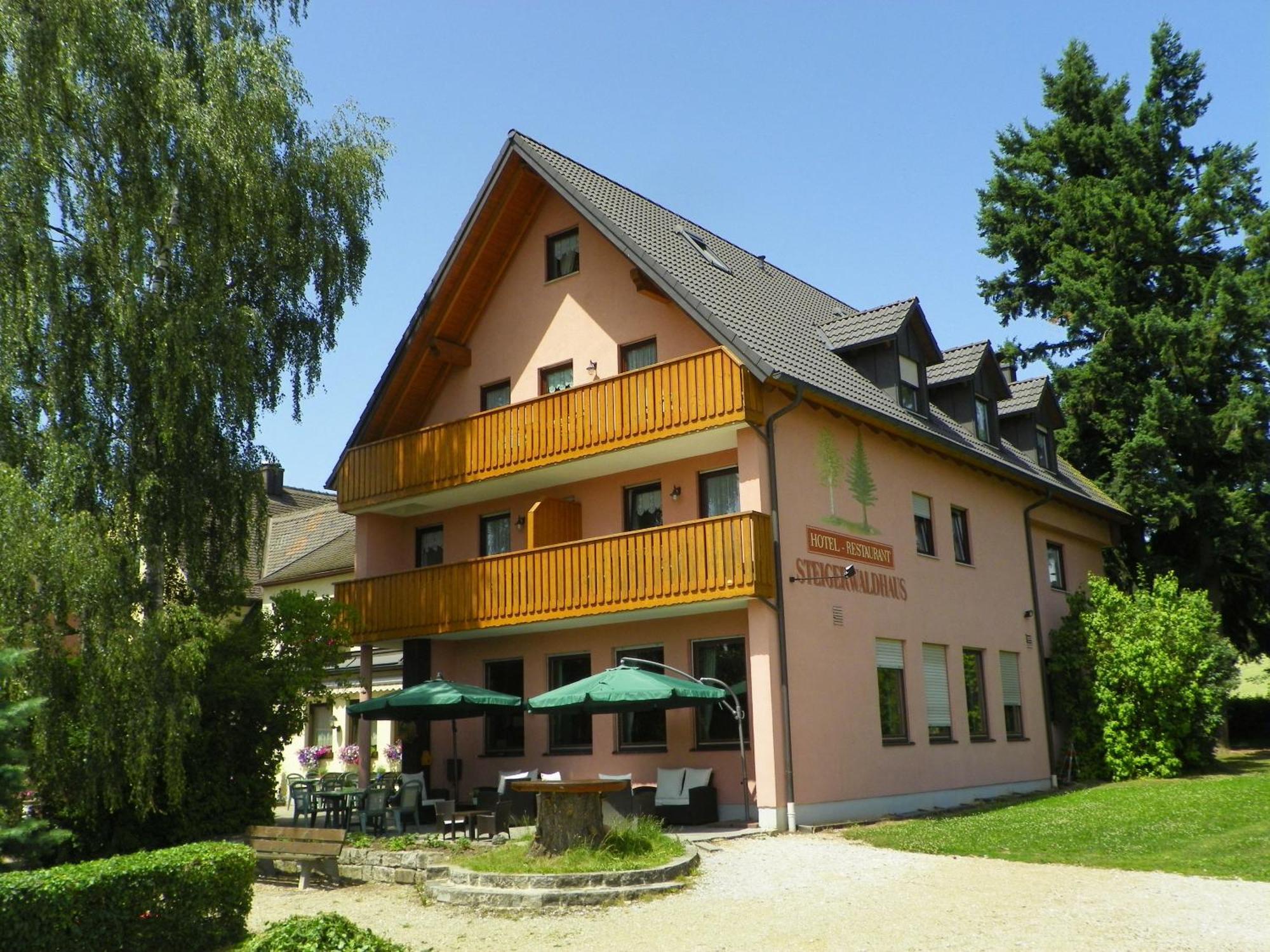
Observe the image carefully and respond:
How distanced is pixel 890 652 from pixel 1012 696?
5.17 meters

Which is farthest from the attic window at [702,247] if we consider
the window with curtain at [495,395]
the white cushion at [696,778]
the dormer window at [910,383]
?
the white cushion at [696,778]

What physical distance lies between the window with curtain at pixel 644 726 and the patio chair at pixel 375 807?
4444 millimetres

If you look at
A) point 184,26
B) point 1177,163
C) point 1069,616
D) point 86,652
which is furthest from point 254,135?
point 1177,163

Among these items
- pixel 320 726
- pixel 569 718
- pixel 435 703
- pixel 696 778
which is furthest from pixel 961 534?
pixel 320 726

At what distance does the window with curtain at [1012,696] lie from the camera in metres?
23.6

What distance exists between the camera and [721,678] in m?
19.4

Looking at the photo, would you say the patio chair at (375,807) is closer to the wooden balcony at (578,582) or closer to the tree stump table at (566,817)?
the wooden balcony at (578,582)

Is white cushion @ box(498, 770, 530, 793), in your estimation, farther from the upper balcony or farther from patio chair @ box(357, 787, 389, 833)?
the upper balcony

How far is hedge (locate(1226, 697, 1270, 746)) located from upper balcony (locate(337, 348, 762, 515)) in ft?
73.7

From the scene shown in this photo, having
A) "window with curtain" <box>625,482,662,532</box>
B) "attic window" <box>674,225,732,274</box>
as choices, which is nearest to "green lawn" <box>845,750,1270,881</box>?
"window with curtain" <box>625,482,662,532</box>

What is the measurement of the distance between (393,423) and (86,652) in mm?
9490

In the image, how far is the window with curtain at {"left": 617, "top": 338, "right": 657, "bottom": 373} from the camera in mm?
20781

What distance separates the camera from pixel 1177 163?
31234 mm

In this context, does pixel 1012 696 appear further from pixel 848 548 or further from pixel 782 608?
pixel 782 608
